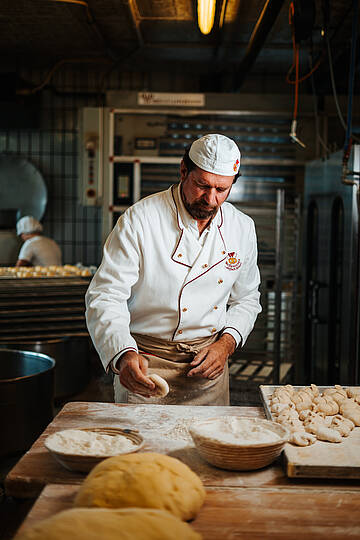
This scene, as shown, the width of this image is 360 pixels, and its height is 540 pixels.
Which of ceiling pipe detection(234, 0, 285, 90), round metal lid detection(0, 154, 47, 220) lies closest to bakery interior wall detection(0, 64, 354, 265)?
round metal lid detection(0, 154, 47, 220)

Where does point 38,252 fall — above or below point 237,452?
above

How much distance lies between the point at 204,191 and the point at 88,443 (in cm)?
102

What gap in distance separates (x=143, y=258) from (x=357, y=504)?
3.79 feet

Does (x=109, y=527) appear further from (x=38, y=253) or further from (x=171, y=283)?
(x=38, y=253)

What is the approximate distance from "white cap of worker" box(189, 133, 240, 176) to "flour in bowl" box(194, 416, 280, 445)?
35.9 inches

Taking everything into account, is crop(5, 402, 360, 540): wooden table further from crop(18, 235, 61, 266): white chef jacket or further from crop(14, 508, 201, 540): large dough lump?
crop(18, 235, 61, 266): white chef jacket

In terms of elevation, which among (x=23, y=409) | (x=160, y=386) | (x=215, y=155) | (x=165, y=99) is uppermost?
(x=165, y=99)

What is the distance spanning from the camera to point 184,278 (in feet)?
6.90

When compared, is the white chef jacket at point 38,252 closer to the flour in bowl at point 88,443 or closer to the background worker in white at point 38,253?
the background worker in white at point 38,253

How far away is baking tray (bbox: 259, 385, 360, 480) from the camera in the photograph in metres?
1.28

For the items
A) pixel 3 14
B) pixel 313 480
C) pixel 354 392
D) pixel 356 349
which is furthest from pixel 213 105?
pixel 313 480

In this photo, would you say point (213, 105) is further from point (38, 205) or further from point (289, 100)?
point (38, 205)

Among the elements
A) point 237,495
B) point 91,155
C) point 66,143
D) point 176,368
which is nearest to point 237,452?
point 237,495

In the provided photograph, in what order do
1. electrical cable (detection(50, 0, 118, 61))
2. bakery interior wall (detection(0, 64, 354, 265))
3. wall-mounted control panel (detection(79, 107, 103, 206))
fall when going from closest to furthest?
electrical cable (detection(50, 0, 118, 61)), wall-mounted control panel (detection(79, 107, 103, 206)), bakery interior wall (detection(0, 64, 354, 265))
